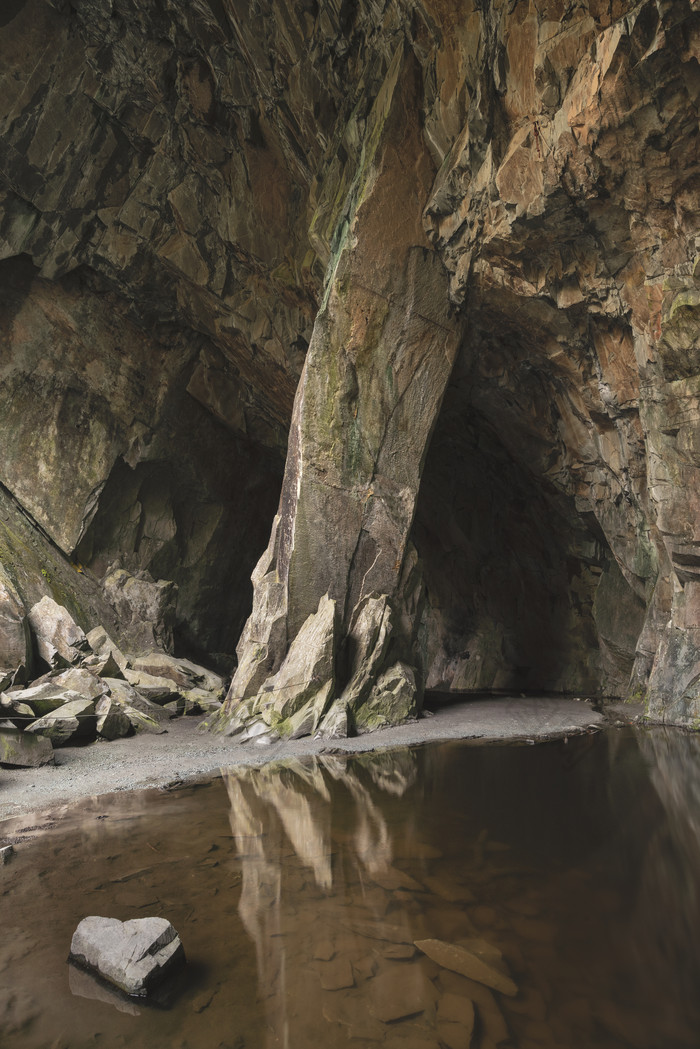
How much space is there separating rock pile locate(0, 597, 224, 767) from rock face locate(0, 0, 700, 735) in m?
0.99

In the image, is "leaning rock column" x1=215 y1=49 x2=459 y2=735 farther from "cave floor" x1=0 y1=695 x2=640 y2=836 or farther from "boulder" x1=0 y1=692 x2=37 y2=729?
"boulder" x1=0 y1=692 x2=37 y2=729

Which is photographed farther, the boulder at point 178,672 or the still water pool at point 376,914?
the boulder at point 178,672

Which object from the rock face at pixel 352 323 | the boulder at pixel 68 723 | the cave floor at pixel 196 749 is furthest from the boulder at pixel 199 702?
the boulder at pixel 68 723

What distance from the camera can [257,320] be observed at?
1761 centimetres

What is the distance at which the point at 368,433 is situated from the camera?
13.4 metres

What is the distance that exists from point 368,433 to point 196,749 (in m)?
7.23

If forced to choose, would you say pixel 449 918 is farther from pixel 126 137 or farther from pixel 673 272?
pixel 126 137

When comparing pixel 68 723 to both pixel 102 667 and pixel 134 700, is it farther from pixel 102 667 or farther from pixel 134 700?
pixel 102 667

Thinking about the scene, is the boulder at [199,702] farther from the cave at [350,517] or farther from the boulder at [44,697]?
the boulder at [44,697]

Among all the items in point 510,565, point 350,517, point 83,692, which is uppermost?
point 510,565

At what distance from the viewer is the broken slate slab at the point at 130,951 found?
260cm

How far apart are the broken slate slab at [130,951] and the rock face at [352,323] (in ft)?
25.7

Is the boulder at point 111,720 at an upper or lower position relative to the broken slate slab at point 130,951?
lower

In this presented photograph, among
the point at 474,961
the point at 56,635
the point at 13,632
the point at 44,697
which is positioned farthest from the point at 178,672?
the point at 474,961
